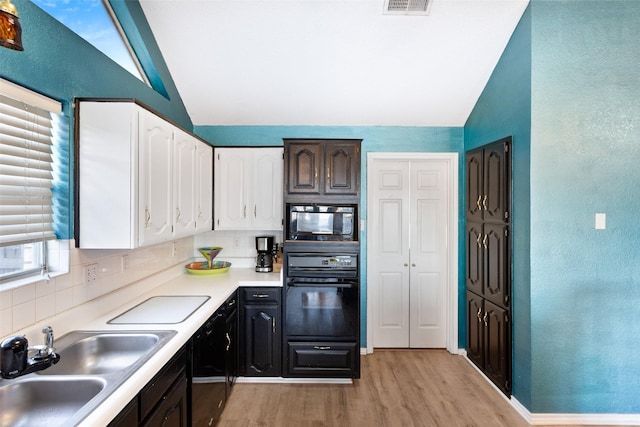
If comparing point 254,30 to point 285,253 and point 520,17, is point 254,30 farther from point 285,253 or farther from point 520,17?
point 520,17

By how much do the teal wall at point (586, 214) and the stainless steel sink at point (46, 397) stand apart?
265 cm

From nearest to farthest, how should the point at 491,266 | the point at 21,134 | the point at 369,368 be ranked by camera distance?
the point at 21,134, the point at 491,266, the point at 369,368

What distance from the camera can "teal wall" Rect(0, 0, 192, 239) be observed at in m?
1.55

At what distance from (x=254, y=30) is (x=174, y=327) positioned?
212 centimetres

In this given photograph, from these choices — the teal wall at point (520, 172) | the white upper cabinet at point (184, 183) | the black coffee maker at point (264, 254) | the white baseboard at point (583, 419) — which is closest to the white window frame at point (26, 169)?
the white upper cabinet at point (184, 183)

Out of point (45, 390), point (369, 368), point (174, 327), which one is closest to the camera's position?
point (45, 390)

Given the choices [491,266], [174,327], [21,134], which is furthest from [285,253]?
[21,134]

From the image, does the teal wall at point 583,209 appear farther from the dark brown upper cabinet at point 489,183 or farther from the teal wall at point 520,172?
the dark brown upper cabinet at point 489,183

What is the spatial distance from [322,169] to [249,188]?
0.79 meters

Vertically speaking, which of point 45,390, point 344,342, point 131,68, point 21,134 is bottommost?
point 344,342

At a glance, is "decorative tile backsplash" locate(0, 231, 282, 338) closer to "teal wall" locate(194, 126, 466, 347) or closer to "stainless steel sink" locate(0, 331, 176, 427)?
"stainless steel sink" locate(0, 331, 176, 427)

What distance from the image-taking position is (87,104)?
1.85 meters

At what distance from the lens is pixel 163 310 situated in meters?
2.17

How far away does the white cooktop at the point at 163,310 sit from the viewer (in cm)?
197
